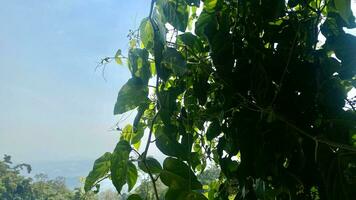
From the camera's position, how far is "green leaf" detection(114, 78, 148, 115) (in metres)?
0.35

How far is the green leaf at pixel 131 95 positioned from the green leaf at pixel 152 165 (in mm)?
61

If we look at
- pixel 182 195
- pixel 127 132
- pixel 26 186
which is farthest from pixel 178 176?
pixel 26 186

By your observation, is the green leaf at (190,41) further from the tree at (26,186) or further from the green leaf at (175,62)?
the tree at (26,186)

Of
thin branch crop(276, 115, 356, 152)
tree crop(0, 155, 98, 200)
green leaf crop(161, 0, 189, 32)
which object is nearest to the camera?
thin branch crop(276, 115, 356, 152)

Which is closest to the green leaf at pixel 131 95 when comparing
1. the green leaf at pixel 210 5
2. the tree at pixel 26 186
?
the green leaf at pixel 210 5

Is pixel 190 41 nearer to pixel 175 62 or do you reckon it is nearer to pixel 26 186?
pixel 175 62

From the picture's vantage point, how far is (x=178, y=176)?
307 mm

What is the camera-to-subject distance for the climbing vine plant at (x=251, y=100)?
1.02 feet

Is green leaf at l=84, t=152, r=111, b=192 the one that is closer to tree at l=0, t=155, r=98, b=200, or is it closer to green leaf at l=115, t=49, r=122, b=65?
green leaf at l=115, t=49, r=122, b=65

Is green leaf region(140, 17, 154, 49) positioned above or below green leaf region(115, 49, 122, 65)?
below

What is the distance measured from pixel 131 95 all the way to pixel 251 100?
0.38 feet

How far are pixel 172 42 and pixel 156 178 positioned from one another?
0.15 m

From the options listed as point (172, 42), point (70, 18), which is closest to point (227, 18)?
point (172, 42)

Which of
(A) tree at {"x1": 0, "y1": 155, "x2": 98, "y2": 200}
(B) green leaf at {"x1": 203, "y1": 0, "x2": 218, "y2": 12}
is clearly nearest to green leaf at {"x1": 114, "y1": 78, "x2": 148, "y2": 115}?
(B) green leaf at {"x1": 203, "y1": 0, "x2": 218, "y2": 12}
